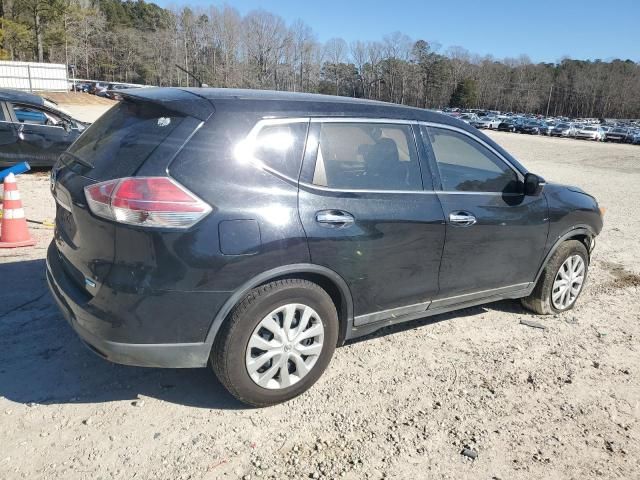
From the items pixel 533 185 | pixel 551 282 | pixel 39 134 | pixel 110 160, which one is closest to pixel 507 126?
pixel 39 134

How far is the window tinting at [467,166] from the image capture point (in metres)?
3.84

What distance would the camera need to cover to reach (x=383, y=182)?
3.49 m

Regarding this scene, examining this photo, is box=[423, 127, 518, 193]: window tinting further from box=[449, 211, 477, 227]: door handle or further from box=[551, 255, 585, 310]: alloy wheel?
box=[551, 255, 585, 310]: alloy wheel

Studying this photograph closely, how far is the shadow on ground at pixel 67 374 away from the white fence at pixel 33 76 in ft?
126

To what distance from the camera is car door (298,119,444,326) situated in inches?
123

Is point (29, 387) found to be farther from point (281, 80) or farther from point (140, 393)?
point (281, 80)

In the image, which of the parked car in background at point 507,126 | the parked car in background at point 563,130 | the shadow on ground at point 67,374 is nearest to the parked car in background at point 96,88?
the parked car in background at point 507,126

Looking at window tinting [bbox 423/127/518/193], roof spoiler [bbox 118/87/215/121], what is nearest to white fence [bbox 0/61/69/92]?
roof spoiler [bbox 118/87/215/121]

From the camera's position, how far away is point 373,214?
10.8 feet

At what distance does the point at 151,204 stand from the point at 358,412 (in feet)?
5.65

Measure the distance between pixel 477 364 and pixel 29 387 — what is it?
3.02 metres

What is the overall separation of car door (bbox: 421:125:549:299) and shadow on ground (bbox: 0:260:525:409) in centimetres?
99

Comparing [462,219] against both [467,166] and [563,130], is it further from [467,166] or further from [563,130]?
[563,130]

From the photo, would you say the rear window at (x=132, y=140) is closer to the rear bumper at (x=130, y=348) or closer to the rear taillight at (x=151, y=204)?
the rear taillight at (x=151, y=204)
